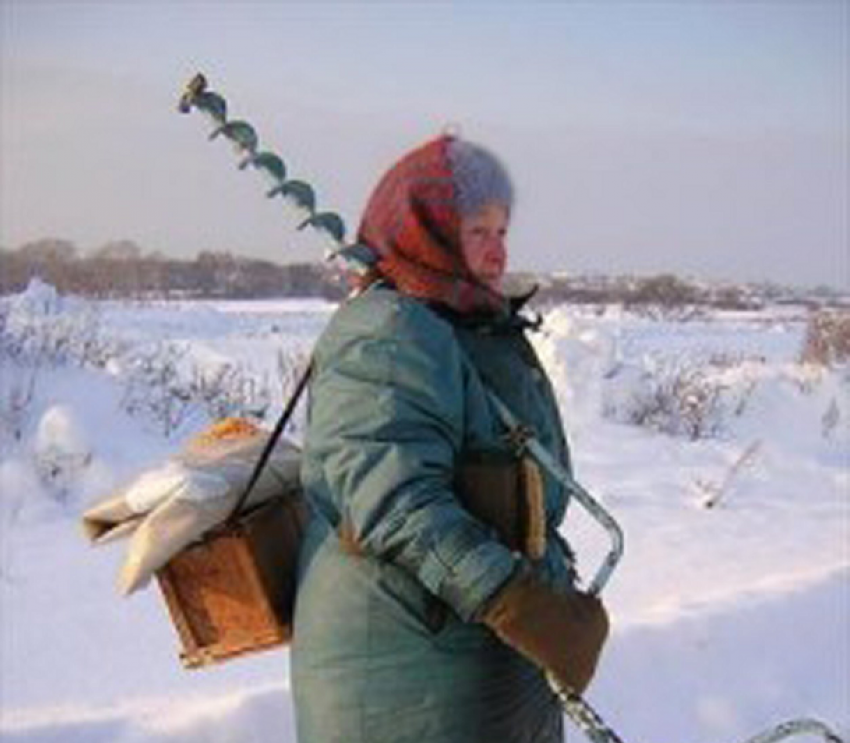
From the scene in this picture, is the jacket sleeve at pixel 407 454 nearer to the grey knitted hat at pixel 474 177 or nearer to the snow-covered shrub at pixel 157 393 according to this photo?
the grey knitted hat at pixel 474 177

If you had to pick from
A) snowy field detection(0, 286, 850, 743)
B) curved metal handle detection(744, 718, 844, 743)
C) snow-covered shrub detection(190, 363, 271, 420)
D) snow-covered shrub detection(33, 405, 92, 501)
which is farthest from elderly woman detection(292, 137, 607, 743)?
snow-covered shrub detection(190, 363, 271, 420)

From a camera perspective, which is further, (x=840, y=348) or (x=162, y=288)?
(x=162, y=288)

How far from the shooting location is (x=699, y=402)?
12.4 meters

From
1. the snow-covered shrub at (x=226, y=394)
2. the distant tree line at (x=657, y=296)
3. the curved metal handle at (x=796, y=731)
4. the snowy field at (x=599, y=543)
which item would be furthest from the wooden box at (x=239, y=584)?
the distant tree line at (x=657, y=296)

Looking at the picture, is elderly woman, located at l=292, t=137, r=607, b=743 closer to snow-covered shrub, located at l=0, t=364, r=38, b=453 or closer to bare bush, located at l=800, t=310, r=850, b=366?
snow-covered shrub, located at l=0, t=364, r=38, b=453

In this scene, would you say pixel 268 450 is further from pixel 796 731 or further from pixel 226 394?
pixel 226 394

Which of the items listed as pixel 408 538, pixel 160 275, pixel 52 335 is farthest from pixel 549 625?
pixel 160 275

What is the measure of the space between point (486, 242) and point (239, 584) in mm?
685

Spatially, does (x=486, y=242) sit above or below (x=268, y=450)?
above

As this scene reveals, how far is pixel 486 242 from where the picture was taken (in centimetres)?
214

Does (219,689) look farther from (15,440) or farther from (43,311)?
(43,311)

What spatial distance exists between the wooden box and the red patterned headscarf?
471 mm

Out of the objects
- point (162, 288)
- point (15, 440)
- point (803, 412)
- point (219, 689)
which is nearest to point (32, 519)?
point (15, 440)

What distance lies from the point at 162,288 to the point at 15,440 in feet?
103
